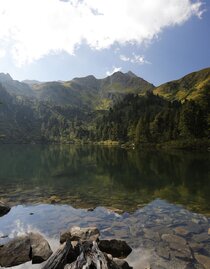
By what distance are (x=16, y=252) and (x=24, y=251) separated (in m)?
0.53

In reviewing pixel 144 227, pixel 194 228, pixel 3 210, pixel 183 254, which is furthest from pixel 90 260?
pixel 3 210

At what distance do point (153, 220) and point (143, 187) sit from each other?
18566 mm

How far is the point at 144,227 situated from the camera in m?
25.8

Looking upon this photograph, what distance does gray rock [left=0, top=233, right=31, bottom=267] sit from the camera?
18016 mm

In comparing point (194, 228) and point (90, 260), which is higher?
point (90, 260)

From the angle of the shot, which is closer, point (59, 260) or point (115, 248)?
point (59, 260)

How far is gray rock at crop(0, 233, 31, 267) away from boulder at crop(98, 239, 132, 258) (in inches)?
198

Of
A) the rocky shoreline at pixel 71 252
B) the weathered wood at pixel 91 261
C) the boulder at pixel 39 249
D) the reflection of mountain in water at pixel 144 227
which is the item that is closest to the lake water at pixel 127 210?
the reflection of mountain in water at pixel 144 227

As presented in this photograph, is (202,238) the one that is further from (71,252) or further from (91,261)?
(91,261)

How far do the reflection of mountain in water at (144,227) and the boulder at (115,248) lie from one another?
23.5 inches

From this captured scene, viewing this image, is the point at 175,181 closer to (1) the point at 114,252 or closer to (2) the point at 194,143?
(1) the point at 114,252

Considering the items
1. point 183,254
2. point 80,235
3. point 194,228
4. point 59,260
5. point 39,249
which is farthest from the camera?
point 194,228

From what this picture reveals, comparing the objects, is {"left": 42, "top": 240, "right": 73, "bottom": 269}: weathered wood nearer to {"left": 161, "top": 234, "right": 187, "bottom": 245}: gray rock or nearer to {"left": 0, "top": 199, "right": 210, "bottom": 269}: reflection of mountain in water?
{"left": 0, "top": 199, "right": 210, "bottom": 269}: reflection of mountain in water

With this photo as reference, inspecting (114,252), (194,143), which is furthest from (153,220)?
(194,143)
